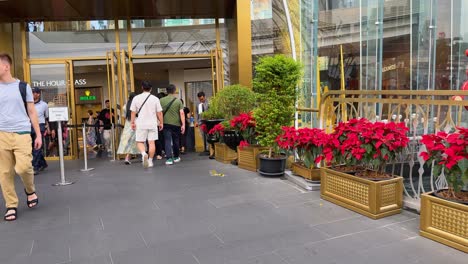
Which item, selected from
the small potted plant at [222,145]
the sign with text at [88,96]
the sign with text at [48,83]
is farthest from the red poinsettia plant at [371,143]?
the sign with text at [88,96]

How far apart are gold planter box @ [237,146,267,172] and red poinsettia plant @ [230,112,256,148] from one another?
0.12m

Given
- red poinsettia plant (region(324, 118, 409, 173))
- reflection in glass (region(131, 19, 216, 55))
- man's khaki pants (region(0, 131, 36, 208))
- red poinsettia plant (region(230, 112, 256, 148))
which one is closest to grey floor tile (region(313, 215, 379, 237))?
red poinsettia plant (region(324, 118, 409, 173))

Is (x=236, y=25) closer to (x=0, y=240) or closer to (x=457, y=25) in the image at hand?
(x=457, y=25)

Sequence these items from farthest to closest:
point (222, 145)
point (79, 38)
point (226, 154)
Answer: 1. point (79, 38)
2. point (222, 145)
3. point (226, 154)

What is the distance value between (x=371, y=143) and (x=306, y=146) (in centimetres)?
110

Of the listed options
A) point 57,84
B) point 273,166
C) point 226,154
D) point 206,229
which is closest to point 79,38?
point 57,84

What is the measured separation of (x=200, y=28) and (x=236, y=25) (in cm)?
146

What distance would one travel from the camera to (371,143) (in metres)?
3.60

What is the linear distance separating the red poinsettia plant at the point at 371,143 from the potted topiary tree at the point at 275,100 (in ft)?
5.15

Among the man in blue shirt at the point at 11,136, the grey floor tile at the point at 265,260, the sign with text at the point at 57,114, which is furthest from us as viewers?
the sign with text at the point at 57,114

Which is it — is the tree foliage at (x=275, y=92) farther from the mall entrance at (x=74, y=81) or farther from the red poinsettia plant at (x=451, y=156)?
the mall entrance at (x=74, y=81)

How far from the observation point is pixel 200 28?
29.6 ft

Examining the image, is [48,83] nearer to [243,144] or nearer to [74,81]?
[74,81]

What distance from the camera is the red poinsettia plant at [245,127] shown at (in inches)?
238
